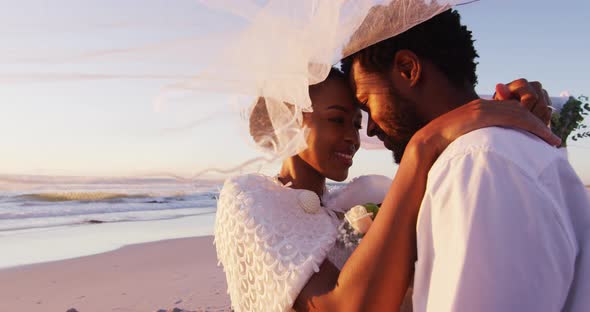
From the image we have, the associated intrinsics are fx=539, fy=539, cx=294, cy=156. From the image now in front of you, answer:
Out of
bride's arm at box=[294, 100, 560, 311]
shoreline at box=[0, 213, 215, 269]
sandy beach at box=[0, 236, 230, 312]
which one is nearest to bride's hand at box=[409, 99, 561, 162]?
bride's arm at box=[294, 100, 560, 311]

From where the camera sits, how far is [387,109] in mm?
2113

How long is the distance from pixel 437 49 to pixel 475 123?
0.64m

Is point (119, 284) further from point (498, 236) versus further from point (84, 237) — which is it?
point (498, 236)

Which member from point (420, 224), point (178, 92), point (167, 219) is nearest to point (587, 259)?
point (420, 224)

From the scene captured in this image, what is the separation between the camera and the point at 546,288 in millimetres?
1221

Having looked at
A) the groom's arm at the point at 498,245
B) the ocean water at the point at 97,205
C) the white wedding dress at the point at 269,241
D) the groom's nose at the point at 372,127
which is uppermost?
the groom's nose at the point at 372,127

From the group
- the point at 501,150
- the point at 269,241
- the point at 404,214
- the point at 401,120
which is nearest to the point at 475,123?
the point at 501,150

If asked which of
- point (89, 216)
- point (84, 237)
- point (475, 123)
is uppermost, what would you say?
point (475, 123)

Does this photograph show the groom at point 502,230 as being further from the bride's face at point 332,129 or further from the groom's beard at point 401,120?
the bride's face at point 332,129

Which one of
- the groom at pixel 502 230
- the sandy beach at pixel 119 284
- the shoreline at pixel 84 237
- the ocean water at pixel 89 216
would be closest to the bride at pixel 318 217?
the groom at pixel 502 230

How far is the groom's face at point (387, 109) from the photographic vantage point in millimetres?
2057

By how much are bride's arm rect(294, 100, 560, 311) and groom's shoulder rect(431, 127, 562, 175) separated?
0.07 meters

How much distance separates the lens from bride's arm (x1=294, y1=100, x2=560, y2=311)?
4.95 feet

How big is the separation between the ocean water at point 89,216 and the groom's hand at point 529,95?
1564 mm
